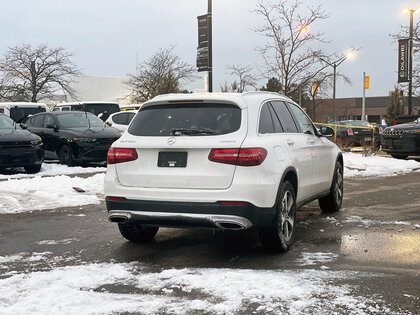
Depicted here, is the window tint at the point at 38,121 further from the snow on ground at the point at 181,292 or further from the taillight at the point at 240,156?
the taillight at the point at 240,156

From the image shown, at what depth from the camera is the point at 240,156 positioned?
479 cm

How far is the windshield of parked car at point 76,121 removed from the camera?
15.2m

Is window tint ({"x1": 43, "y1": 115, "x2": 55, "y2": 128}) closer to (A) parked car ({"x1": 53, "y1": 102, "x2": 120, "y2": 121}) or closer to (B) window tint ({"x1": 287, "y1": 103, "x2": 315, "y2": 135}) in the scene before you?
(A) parked car ({"x1": 53, "y1": 102, "x2": 120, "y2": 121})

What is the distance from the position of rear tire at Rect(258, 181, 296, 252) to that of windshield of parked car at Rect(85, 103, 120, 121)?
1582 centimetres

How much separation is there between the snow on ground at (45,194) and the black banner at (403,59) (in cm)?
2463

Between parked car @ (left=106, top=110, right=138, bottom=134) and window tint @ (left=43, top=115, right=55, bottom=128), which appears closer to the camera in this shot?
window tint @ (left=43, top=115, right=55, bottom=128)

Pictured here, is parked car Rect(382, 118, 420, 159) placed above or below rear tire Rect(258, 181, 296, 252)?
above

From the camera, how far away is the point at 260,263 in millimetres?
4949

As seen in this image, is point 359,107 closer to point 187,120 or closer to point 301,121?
point 301,121

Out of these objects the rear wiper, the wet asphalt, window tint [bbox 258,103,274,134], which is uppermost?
window tint [bbox 258,103,274,134]

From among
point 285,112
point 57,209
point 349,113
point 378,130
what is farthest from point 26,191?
point 349,113

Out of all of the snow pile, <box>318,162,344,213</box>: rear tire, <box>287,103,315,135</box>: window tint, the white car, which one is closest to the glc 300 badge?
the white car

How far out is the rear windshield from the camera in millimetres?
5031

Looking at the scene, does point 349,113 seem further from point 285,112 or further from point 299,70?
point 285,112
